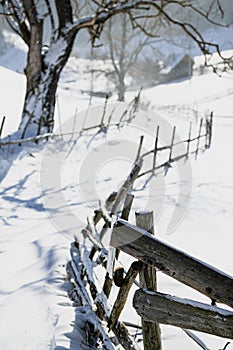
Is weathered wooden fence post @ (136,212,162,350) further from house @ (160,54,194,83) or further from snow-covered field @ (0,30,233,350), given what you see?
house @ (160,54,194,83)

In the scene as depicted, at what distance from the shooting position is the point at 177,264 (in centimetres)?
153

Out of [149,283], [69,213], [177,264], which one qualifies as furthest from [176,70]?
[177,264]

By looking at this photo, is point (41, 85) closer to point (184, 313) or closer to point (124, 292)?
point (124, 292)

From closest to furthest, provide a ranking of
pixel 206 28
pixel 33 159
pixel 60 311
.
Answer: pixel 60 311 < pixel 33 159 < pixel 206 28

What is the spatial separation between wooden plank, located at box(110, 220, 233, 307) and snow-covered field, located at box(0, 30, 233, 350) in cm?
101

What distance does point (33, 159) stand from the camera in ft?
25.8

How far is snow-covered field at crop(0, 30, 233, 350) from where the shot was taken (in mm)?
2453

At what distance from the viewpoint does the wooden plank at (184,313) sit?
146cm

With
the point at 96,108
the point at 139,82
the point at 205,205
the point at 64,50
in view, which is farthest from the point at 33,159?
the point at 139,82

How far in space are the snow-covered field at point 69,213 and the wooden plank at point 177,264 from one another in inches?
39.8

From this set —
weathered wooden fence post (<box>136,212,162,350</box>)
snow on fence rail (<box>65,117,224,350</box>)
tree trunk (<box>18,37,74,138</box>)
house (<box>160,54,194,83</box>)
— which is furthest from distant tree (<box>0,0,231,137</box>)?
house (<box>160,54,194,83</box>)

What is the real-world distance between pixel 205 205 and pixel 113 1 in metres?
6.11

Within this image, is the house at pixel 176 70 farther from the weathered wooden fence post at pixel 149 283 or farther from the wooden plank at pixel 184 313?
the wooden plank at pixel 184 313

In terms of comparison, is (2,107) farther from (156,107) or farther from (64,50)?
(156,107)
